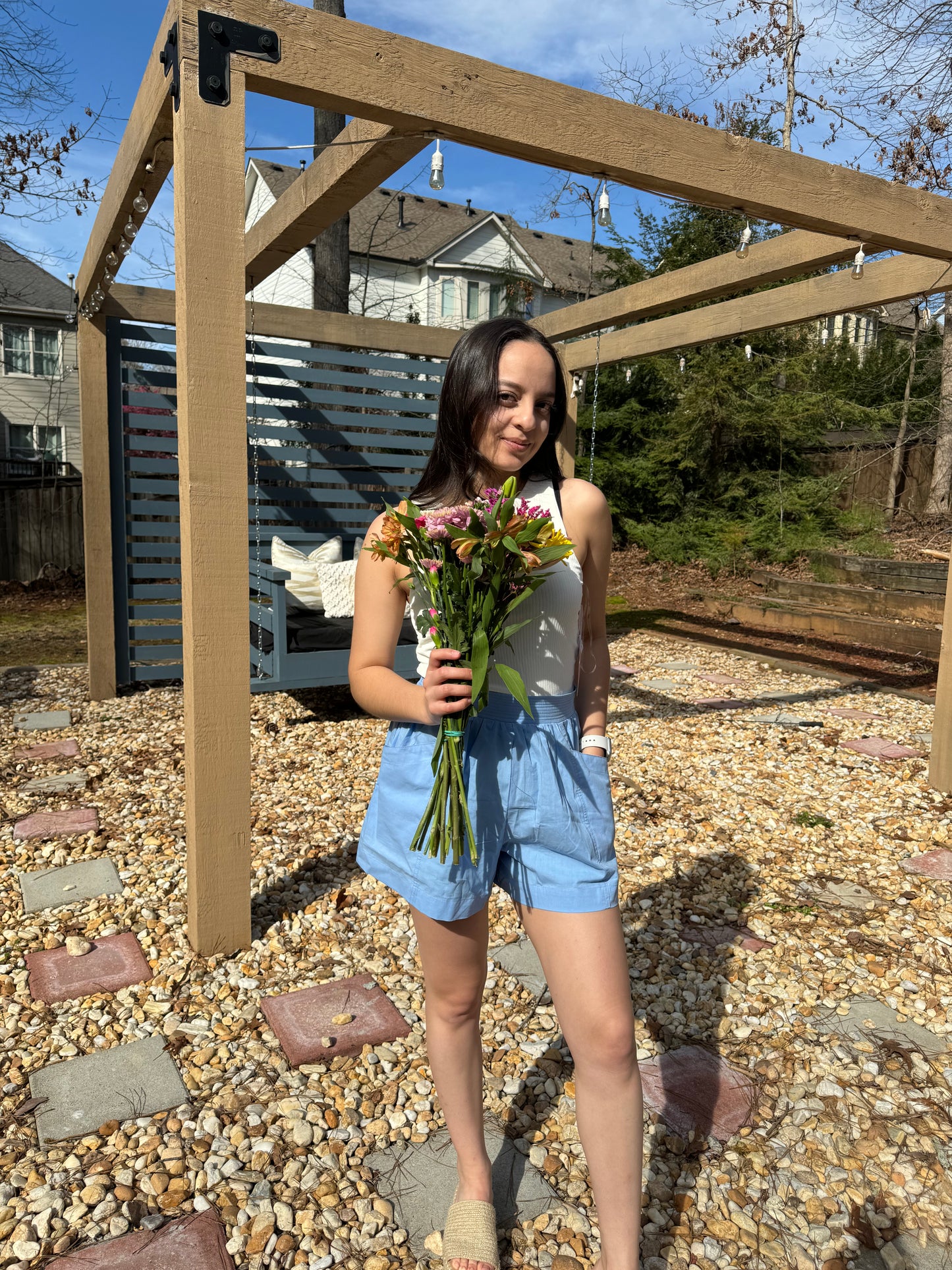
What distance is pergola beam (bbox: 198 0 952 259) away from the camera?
229 centimetres

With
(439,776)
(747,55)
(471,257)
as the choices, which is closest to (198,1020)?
(439,776)

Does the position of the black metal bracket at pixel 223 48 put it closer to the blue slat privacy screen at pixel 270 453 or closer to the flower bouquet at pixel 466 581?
the flower bouquet at pixel 466 581

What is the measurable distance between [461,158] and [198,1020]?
2997 millimetres

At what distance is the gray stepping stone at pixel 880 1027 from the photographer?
2.14m

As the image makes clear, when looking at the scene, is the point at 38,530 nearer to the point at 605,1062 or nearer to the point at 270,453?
the point at 270,453

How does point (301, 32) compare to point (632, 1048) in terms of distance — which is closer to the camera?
point (632, 1048)

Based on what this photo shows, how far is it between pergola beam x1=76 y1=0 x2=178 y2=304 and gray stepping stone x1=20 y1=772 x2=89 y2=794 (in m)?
2.51

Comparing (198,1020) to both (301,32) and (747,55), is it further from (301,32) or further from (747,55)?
(747,55)

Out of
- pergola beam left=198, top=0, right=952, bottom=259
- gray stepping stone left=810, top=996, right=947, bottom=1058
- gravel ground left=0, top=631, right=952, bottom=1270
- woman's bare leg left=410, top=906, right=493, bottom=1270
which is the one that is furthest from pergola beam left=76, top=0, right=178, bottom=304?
gray stepping stone left=810, top=996, right=947, bottom=1058

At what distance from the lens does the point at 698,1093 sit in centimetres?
194

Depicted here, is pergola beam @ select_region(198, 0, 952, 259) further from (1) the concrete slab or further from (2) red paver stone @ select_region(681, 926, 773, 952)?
(1) the concrete slab

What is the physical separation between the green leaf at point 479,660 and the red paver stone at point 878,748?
385cm

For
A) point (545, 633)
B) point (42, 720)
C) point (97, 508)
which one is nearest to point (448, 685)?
point (545, 633)

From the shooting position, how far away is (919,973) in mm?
2449
